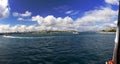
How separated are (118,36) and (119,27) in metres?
0.20

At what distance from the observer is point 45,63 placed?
36844 mm

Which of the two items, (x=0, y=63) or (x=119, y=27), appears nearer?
(x=119, y=27)

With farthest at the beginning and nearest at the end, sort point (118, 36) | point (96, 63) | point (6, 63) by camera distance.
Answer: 1. point (6, 63)
2. point (96, 63)
3. point (118, 36)

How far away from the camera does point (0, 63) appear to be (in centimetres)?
3809

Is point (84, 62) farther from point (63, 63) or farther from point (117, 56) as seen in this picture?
point (117, 56)

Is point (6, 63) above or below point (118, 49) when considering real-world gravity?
below

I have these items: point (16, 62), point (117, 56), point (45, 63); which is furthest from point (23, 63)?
point (117, 56)

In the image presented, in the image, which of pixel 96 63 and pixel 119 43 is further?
pixel 96 63

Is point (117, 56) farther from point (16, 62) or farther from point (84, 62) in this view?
point (16, 62)

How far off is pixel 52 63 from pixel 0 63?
9.42 meters

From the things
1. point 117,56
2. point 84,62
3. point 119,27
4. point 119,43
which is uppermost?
point 119,27

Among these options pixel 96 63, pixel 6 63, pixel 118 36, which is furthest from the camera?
pixel 6 63

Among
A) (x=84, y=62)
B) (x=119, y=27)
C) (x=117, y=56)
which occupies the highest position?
(x=119, y=27)

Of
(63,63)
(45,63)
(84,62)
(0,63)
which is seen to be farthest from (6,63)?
(84,62)
